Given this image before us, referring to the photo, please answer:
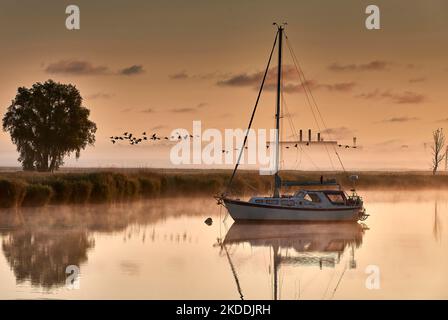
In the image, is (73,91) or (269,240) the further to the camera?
(73,91)

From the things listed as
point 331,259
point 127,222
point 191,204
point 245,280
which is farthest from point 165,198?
point 245,280

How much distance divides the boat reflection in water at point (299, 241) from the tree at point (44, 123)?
118ft

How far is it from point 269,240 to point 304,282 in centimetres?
1253

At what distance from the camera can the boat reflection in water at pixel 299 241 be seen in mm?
33125

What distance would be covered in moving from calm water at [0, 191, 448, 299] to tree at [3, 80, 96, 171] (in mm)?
26938

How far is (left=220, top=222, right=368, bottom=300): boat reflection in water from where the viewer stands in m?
33.1

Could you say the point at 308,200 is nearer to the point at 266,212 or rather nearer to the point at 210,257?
the point at 266,212

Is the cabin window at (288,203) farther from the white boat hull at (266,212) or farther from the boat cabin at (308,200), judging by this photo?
the white boat hull at (266,212)

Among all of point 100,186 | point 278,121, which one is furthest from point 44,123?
point 278,121

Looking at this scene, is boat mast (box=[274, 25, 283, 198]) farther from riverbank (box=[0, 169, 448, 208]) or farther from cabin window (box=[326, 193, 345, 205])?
riverbank (box=[0, 169, 448, 208])

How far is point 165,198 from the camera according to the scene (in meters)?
72.4

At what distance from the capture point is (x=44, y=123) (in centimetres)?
8138

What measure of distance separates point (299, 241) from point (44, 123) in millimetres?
46031
